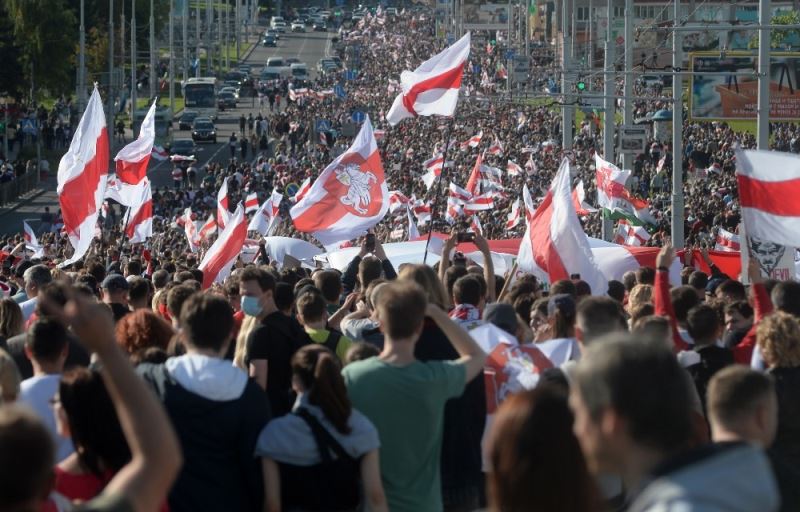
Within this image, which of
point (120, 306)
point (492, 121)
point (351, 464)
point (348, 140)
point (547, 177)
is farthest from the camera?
point (348, 140)

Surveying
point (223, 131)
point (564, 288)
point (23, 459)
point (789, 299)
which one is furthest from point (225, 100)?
point (23, 459)

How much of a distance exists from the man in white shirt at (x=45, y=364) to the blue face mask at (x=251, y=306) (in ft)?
4.94

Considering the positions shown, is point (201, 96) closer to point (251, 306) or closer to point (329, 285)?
point (329, 285)

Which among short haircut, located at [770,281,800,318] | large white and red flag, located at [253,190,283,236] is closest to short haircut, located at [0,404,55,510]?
short haircut, located at [770,281,800,318]

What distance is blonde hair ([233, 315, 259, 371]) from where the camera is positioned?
7419 millimetres

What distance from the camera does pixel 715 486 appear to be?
3377 millimetres

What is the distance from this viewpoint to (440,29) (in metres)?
127

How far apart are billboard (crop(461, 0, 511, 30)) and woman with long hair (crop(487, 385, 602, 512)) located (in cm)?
12742

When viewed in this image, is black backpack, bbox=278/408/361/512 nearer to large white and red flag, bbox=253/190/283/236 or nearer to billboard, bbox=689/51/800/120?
large white and red flag, bbox=253/190/283/236

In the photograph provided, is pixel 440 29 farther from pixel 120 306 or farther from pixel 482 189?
pixel 120 306

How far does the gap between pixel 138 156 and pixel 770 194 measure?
9.13 meters

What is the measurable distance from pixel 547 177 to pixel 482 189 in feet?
26.7

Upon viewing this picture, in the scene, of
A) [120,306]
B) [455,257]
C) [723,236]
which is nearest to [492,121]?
[723,236]

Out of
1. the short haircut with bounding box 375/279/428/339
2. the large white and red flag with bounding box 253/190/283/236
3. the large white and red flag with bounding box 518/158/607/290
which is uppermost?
the short haircut with bounding box 375/279/428/339
